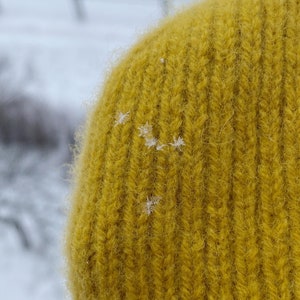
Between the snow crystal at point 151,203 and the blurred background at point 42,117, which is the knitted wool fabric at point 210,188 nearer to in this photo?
the snow crystal at point 151,203

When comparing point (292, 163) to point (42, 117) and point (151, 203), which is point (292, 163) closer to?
point (151, 203)

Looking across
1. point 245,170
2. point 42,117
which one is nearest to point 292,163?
point 245,170

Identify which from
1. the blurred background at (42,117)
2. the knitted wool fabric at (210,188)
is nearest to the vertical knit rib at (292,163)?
the knitted wool fabric at (210,188)

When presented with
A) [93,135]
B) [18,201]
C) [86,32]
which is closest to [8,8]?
[86,32]

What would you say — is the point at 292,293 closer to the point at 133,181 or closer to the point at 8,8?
the point at 133,181

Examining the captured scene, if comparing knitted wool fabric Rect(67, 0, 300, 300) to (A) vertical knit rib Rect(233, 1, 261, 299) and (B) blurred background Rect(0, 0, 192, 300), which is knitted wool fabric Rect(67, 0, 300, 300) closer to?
(A) vertical knit rib Rect(233, 1, 261, 299)

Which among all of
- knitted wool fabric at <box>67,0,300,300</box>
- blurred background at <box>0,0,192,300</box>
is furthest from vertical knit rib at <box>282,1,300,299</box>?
blurred background at <box>0,0,192,300</box>

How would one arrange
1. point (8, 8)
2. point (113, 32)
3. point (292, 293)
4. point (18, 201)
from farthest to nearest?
point (8, 8) < point (113, 32) < point (18, 201) < point (292, 293)
